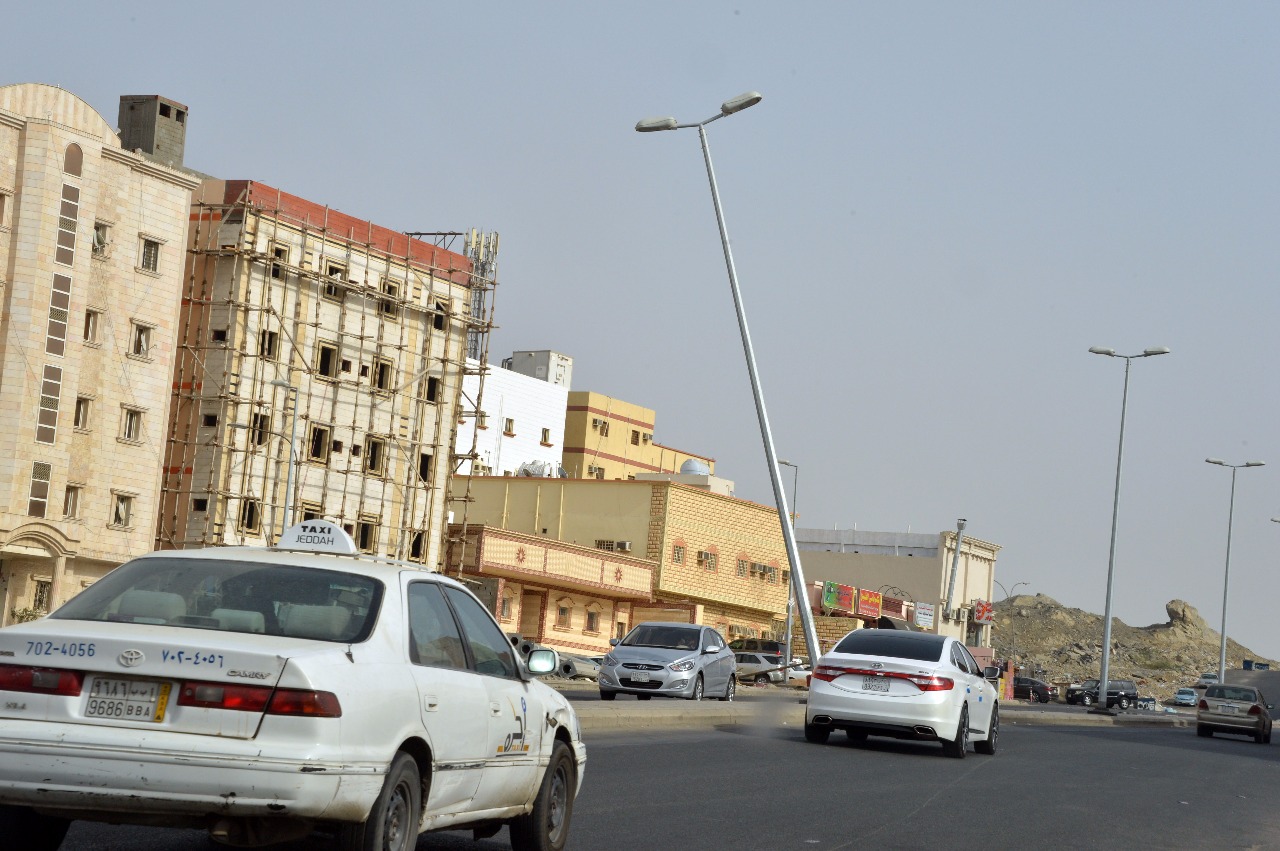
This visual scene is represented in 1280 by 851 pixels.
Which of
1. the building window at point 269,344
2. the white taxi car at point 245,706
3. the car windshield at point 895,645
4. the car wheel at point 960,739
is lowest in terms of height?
the car wheel at point 960,739

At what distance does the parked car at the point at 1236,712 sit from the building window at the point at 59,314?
35322 millimetres

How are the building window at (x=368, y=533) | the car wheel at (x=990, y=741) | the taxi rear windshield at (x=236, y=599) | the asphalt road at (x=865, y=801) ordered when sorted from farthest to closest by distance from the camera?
1. the building window at (x=368, y=533)
2. the car wheel at (x=990, y=741)
3. the asphalt road at (x=865, y=801)
4. the taxi rear windshield at (x=236, y=599)

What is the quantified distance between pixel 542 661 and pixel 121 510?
4864 cm

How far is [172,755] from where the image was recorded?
21.2 ft

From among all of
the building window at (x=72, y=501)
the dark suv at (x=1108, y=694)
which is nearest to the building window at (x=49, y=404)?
the building window at (x=72, y=501)

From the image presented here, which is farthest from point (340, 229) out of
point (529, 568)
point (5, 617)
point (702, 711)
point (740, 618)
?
point (702, 711)

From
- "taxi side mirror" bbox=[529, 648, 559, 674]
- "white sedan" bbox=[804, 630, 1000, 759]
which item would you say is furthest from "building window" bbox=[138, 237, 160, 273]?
"taxi side mirror" bbox=[529, 648, 559, 674]

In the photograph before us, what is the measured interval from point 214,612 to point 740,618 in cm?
7174

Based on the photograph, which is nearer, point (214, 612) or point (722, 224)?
point (214, 612)

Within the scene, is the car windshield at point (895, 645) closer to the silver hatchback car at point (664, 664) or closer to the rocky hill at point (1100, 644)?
the silver hatchback car at point (664, 664)

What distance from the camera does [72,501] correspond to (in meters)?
52.7

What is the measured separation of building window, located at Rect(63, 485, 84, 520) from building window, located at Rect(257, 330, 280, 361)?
891cm

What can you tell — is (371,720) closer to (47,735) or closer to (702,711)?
(47,735)

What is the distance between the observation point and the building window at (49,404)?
50.9 metres
